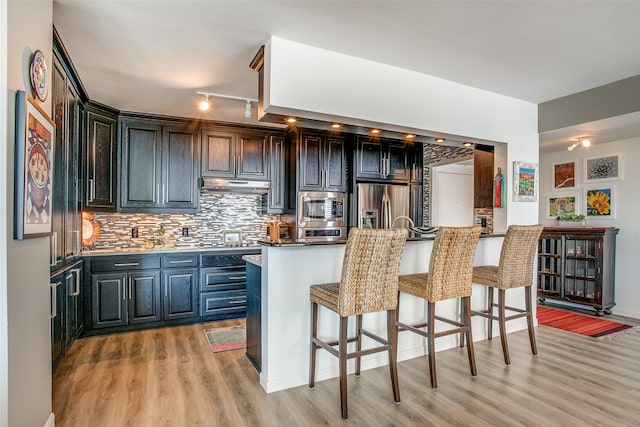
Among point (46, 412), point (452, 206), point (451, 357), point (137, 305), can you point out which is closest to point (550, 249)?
point (452, 206)

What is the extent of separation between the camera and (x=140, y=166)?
417 cm

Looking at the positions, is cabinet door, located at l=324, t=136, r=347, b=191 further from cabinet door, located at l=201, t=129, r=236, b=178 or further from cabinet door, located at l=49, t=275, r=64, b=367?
cabinet door, located at l=49, t=275, r=64, b=367

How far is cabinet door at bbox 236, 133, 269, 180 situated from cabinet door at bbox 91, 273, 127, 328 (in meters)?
1.81

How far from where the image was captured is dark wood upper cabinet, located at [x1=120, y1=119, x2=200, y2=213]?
4.13 metres

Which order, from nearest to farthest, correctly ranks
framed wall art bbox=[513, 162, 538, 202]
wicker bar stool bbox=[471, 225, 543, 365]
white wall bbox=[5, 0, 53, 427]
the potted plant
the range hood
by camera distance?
white wall bbox=[5, 0, 53, 427] → wicker bar stool bbox=[471, 225, 543, 365] → framed wall art bbox=[513, 162, 538, 202] → the range hood → the potted plant

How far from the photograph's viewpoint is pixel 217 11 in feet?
7.29

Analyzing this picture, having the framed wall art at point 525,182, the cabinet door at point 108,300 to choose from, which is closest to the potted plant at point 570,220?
the framed wall art at point 525,182

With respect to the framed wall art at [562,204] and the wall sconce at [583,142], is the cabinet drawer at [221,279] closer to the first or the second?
the wall sconce at [583,142]

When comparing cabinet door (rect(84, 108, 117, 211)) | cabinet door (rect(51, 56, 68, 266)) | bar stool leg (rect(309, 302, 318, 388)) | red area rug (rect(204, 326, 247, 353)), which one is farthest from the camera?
cabinet door (rect(84, 108, 117, 211))

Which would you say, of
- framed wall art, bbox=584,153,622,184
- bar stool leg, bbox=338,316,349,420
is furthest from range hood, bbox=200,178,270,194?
framed wall art, bbox=584,153,622,184

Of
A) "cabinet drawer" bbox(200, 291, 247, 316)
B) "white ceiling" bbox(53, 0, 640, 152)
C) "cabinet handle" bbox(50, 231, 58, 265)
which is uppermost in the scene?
"white ceiling" bbox(53, 0, 640, 152)

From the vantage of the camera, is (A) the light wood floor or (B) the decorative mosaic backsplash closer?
(A) the light wood floor

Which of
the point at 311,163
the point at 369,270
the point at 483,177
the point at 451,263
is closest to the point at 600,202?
the point at 483,177

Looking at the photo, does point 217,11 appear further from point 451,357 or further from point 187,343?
point 451,357
